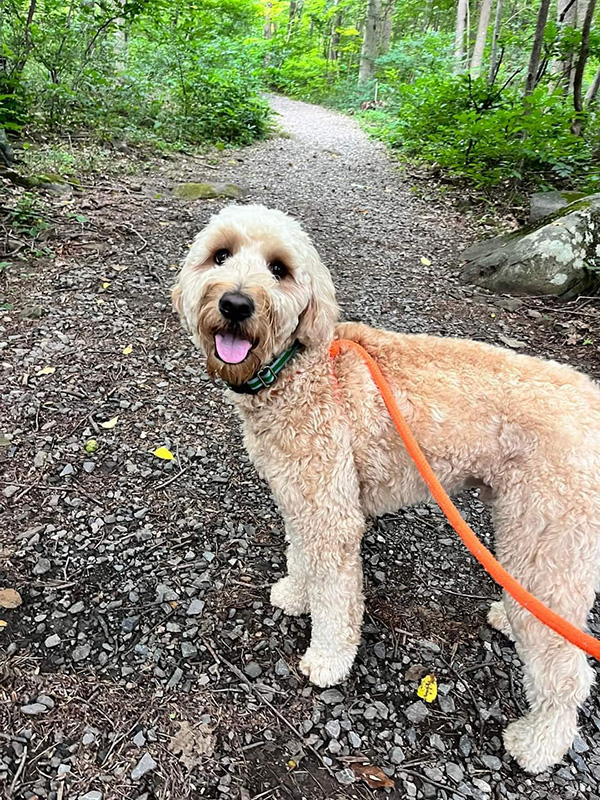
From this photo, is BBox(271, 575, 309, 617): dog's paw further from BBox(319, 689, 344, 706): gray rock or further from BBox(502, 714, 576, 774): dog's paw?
BBox(502, 714, 576, 774): dog's paw

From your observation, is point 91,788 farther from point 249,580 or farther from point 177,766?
point 249,580

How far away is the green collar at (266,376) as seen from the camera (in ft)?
8.00

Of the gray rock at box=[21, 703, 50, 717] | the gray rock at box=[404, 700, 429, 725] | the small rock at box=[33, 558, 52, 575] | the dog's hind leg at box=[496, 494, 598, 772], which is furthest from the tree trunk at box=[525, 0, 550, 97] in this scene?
the gray rock at box=[21, 703, 50, 717]

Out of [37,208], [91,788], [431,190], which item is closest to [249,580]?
[91,788]

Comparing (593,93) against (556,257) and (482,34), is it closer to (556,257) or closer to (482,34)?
(556,257)

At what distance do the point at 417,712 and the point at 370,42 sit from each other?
93.2 feet

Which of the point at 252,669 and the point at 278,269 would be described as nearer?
the point at 278,269

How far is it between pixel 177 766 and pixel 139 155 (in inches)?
449

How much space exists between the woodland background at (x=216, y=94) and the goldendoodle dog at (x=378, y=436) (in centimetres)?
695

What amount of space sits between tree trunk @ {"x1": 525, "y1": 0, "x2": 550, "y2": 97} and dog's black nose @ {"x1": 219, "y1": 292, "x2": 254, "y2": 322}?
976 cm

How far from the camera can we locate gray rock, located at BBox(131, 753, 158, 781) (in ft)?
7.32

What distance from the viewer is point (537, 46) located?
872 centimetres

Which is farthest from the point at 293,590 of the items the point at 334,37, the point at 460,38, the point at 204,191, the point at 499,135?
the point at 334,37

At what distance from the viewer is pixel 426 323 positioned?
20.1 feet
